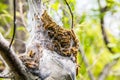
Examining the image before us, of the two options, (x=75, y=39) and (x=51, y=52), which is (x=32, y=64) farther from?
(x=75, y=39)

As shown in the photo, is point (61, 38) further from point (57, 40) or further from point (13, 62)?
point (13, 62)

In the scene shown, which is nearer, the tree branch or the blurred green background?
the tree branch

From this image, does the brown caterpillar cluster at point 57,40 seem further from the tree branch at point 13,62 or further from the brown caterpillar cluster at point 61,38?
the tree branch at point 13,62

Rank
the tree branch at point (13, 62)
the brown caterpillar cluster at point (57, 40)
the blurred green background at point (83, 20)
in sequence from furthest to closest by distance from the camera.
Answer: the blurred green background at point (83, 20)
the brown caterpillar cluster at point (57, 40)
the tree branch at point (13, 62)

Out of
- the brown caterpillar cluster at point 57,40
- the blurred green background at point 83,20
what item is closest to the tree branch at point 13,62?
the brown caterpillar cluster at point 57,40

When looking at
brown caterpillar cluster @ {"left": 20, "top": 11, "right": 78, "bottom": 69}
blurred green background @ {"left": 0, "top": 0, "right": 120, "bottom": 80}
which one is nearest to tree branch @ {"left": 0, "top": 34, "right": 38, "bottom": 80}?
brown caterpillar cluster @ {"left": 20, "top": 11, "right": 78, "bottom": 69}

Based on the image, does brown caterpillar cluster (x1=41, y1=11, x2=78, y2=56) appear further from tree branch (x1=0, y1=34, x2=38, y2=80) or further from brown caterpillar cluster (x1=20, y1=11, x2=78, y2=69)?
tree branch (x1=0, y1=34, x2=38, y2=80)

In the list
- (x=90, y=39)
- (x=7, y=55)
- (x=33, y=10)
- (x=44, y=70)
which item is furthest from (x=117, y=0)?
(x=7, y=55)

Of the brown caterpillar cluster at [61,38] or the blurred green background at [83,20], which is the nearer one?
the brown caterpillar cluster at [61,38]
